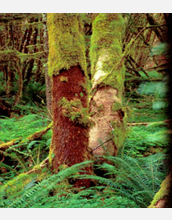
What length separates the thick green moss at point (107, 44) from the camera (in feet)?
9.91

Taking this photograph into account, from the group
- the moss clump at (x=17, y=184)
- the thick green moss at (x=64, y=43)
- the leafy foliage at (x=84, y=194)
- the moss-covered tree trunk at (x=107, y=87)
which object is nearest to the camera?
the leafy foliage at (x=84, y=194)

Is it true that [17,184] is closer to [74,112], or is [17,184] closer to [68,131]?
[68,131]

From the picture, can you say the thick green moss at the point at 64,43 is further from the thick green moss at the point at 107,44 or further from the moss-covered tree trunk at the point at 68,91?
the thick green moss at the point at 107,44

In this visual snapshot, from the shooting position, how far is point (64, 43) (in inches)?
83.5

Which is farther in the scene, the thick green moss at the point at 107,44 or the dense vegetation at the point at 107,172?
the thick green moss at the point at 107,44

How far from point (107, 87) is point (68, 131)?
1089mm

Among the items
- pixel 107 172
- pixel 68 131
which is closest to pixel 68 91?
pixel 68 131

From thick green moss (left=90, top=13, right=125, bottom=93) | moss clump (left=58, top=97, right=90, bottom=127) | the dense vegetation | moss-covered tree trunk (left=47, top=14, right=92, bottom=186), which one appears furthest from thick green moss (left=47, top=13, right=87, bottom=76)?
thick green moss (left=90, top=13, right=125, bottom=93)

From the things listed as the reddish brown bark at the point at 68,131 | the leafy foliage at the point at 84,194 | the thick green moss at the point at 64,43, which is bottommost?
the leafy foliage at the point at 84,194

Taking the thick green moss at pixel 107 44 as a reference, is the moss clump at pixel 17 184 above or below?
below

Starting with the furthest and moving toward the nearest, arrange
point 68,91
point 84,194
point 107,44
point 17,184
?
1. point 107,44
2. point 68,91
3. point 17,184
4. point 84,194

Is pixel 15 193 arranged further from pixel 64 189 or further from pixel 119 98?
pixel 119 98

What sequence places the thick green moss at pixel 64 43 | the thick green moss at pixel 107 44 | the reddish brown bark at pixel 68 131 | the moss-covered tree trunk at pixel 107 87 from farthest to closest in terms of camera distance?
the thick green moss at pixel 107 44 → the moss-covered tree trunk at pixel 107 87 → the thick green moss at pixel 64 43 → the reddish brown bark at pixel 68 131

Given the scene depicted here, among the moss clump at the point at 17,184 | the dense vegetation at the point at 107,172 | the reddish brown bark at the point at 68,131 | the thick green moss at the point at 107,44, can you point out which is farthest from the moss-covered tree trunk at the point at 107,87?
the moss clump at the point at 17,184
